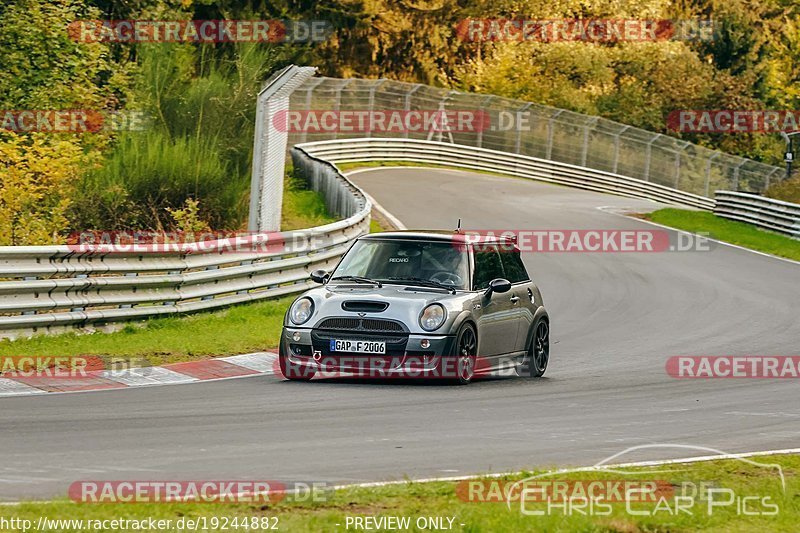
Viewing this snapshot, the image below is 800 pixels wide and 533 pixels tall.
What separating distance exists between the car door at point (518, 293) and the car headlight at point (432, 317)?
1.56 meters

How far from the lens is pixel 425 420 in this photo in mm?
10570

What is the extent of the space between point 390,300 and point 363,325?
1.20 ft

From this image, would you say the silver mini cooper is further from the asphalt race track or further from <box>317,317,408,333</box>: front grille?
the asphalt race track

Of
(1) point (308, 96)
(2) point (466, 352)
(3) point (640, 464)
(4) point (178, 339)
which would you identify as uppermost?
(3) point (640, 464)

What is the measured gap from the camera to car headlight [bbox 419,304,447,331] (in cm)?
1260

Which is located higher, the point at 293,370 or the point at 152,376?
the point at 293,370

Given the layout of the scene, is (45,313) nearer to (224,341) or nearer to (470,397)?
(224,341)

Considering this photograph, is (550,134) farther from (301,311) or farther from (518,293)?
(301,311)

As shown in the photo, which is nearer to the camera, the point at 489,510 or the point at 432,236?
the point at 489,510

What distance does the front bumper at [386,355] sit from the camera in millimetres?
12602

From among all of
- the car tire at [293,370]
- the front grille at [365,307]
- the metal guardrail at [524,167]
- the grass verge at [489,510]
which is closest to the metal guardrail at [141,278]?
the car tire at [293,370]

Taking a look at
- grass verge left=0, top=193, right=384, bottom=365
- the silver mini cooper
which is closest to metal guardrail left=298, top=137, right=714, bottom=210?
grass verge left=0, top=193, right=384, bottom=365

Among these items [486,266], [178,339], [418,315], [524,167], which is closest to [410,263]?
[486,266]

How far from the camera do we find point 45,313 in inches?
555
